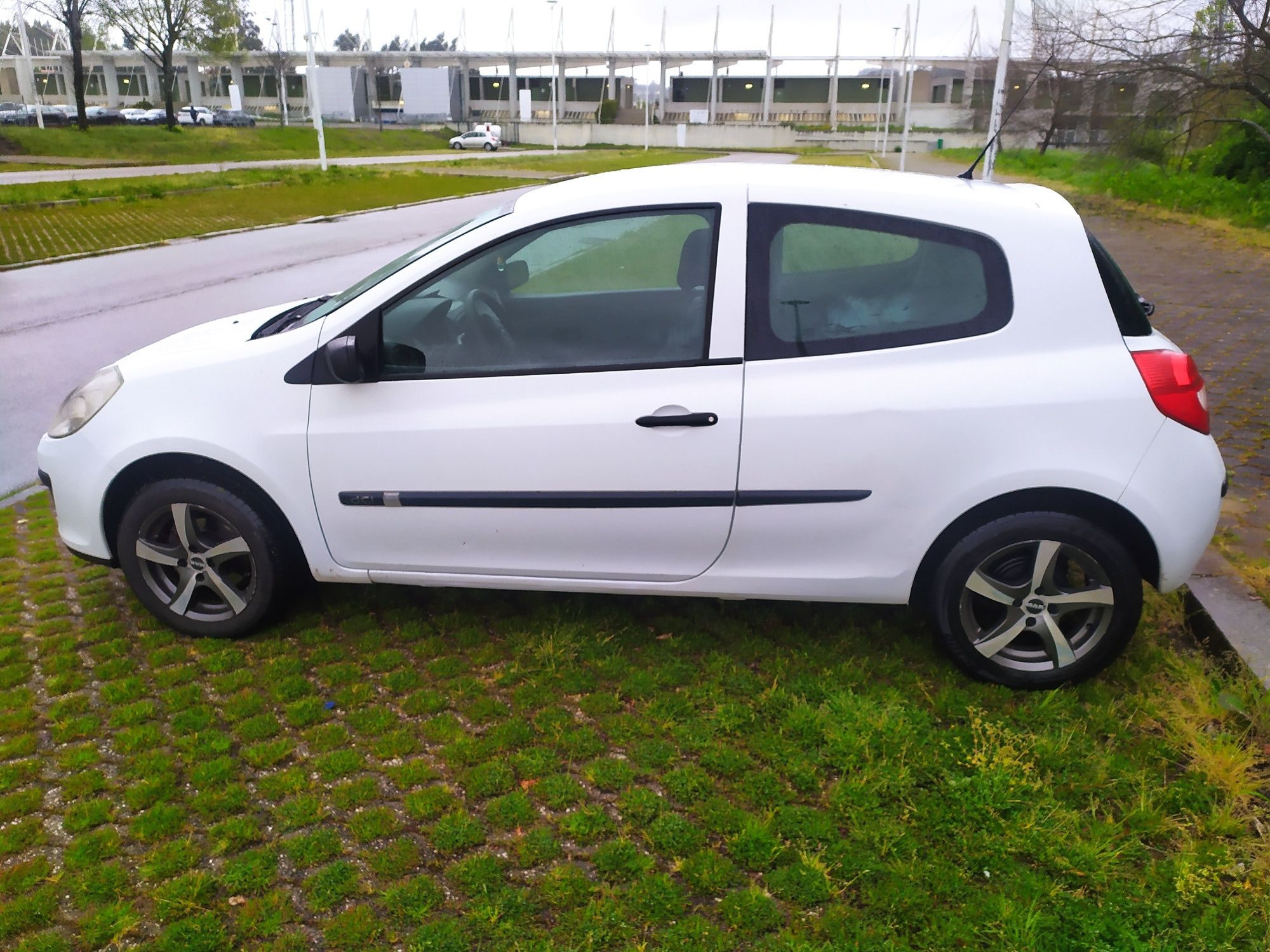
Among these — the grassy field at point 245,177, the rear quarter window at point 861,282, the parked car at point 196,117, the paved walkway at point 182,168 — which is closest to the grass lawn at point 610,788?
the rear quarter window at point 861,282

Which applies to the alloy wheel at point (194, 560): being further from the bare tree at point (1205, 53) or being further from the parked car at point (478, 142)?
the parked car at point (478, 142)

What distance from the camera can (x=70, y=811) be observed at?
3090 millimetres

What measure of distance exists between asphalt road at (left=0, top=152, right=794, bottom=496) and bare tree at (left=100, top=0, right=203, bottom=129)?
132ft

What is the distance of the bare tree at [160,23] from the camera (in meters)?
51.9

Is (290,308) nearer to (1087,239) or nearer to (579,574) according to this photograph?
(579,574)

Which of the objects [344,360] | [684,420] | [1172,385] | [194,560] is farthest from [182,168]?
[1172,385]

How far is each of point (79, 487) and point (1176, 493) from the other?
13.7ft

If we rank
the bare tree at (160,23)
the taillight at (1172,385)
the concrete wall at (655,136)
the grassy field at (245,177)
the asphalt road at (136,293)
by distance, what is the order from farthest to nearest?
the concrete wall at (655,136)
the bare tree at (160,23)
the grassy field at (245,177)
the asphalt road at (136,293)
the taillight at (1172,385)

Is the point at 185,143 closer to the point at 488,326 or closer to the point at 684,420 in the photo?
the point at 488,326

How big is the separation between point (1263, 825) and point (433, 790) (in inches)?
101

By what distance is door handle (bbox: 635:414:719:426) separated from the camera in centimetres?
348

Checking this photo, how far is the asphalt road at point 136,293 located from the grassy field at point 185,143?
2711 cm

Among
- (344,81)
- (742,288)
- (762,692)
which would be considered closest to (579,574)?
(762,692)

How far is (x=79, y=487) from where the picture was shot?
13.2 feet
